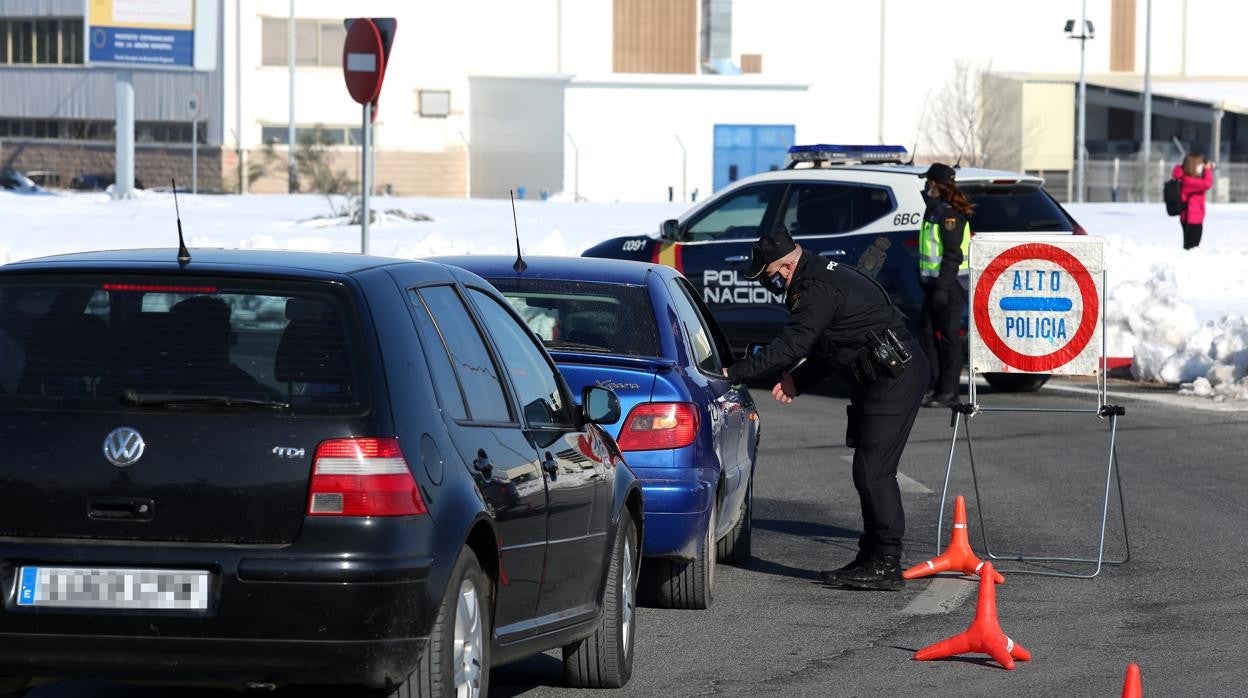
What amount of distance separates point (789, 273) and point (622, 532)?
257cm

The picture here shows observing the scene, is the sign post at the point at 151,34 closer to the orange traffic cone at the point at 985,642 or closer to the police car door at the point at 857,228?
the police car door at the point at 857,228

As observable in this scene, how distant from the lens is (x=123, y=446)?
16.3 ft

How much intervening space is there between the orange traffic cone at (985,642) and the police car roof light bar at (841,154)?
1138 centimetres

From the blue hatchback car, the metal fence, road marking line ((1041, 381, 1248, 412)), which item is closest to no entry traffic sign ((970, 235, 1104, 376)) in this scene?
the blue hatchback car

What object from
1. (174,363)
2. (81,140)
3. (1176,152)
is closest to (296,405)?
(174,363)

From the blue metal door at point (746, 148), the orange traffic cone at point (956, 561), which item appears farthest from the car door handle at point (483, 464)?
the blue metal door at point (746, 148)

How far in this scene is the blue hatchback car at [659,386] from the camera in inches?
313

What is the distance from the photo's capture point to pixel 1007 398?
1717cm

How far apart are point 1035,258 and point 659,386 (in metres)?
3.14

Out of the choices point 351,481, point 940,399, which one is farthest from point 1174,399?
point 351,481

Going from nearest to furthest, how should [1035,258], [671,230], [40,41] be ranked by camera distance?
[1035,258], [671,230], [40,41]

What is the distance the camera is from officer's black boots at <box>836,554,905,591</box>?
8938mm

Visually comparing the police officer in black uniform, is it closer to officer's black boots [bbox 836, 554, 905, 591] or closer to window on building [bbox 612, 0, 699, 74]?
officer's black boots [bbox 836, 554, 905, 591]

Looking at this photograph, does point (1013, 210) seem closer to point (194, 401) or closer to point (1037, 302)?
point (1037, 302)
